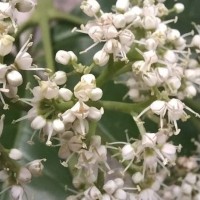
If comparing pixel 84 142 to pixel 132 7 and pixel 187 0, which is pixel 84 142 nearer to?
pixel 132 7

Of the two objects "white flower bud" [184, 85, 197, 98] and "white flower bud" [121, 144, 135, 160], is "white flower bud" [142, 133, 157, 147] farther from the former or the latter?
"white flower bud" [184, 85, 197, 98]

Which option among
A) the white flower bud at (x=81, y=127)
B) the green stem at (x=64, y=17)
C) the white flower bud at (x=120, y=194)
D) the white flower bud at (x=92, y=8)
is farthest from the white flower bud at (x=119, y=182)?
the green stem at (x=64, y=17)

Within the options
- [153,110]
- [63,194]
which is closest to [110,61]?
[153,110]

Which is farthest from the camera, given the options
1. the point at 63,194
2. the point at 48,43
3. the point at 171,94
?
the point at 48,43

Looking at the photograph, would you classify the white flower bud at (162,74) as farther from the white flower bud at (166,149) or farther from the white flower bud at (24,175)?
the white flower bud at (24,175)

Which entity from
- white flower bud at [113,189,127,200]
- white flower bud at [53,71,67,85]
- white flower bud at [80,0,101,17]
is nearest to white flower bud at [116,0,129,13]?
white flower bud at [80,0,101,17]

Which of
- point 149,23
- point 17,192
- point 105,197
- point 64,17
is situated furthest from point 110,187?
point 64,17
